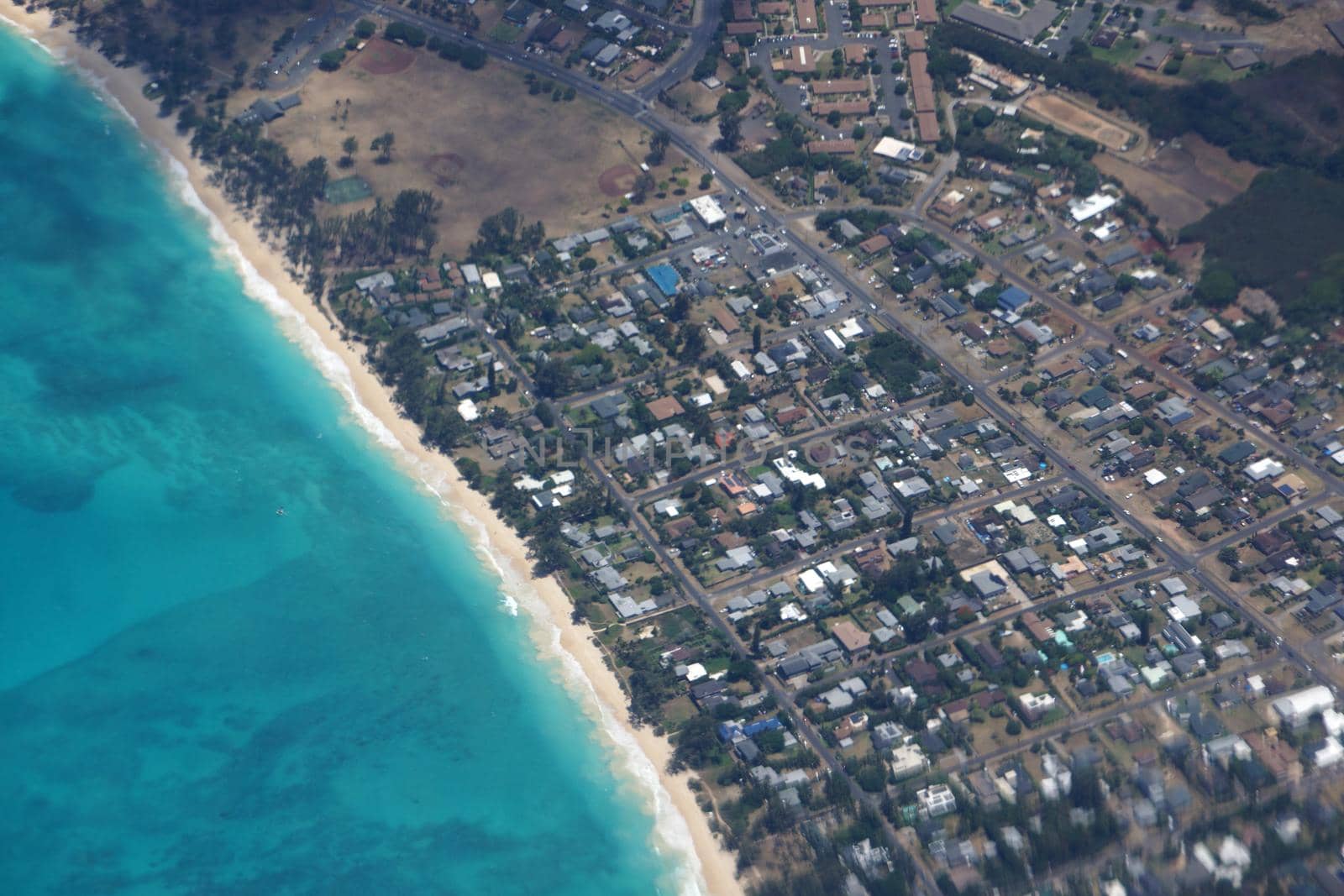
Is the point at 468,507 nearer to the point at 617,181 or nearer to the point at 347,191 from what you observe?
the point at 347,191

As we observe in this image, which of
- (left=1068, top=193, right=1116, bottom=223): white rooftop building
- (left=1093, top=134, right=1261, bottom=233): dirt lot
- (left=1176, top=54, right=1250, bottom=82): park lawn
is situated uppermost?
(left=1176, top=54, right=1250, bottom=82): park lawn

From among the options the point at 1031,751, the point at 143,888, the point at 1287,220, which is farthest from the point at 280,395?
the point at 1287,220

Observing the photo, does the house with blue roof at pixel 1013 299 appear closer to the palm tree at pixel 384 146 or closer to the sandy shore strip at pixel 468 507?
the sandy shore strip at pixel 468 507

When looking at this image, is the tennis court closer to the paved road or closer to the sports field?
the sports field

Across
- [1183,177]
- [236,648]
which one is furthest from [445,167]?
[1183,177]

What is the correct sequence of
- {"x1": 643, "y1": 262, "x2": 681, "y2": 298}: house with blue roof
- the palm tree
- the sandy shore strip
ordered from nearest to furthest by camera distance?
the sandy shore strip
{"x1": 643, "y1": 262, "x2": 681, "y2": 298}: house with blue roof
the palm tree

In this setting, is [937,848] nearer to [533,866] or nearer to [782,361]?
[533,866]

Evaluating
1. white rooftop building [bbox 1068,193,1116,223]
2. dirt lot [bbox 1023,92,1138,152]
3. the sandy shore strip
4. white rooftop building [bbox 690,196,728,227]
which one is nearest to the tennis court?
the sandy shore strip
